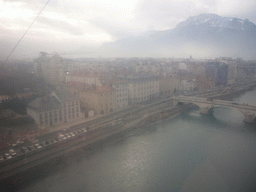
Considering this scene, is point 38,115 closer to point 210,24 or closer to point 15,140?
point 15,140

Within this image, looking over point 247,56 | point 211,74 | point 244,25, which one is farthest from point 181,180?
point 247,56

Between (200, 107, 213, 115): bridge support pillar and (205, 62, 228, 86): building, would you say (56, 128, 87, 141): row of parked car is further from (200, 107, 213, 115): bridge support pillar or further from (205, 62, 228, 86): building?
(205, 62, 228, 86): building

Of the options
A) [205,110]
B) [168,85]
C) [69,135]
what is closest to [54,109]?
[69,135]

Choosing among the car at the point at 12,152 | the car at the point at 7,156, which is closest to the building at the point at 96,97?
the car at the point at 12,152

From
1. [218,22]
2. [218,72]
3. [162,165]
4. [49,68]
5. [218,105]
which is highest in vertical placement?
[218,22]

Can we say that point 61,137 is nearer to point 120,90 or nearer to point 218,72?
point 120,90

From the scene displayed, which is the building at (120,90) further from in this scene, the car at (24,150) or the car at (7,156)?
the car at (7,156)

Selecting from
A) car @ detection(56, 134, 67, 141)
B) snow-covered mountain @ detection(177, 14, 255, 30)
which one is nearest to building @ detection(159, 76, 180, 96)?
car @ detection(56, 134, 67, 141)
